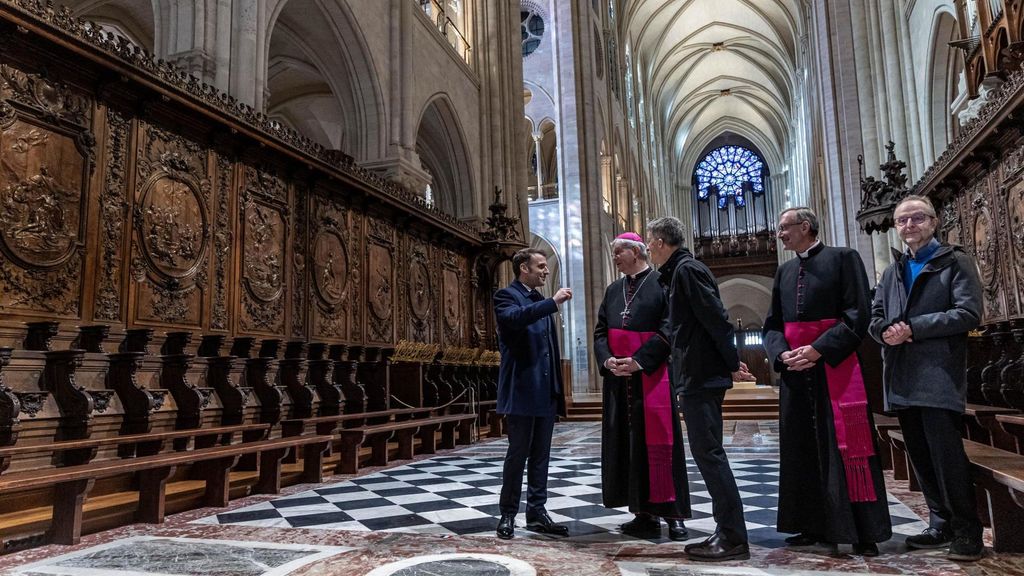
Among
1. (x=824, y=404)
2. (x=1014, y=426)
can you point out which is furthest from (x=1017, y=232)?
(x=824, y=404)

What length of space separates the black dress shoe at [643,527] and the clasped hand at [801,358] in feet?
3.46

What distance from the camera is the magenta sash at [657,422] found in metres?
3.26

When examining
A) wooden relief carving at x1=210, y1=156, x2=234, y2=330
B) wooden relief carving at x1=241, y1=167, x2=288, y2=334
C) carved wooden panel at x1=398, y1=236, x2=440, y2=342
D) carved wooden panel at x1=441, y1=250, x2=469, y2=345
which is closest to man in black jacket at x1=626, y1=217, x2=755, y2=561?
wooden relief carving at x1=210, y1=156, x2=234, y2=330

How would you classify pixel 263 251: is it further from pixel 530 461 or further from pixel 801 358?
pixel 801 358

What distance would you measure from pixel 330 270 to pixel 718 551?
248 inches

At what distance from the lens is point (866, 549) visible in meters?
2.80

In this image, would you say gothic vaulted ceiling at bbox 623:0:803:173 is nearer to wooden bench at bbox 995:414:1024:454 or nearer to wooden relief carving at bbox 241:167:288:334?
wooden relief carving at bbox 241:167:288:334

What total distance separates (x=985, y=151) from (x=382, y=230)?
7.03 meters

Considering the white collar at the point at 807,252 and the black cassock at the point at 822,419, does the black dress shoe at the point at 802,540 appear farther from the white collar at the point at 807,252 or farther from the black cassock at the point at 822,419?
the white collar at the point at 807,252

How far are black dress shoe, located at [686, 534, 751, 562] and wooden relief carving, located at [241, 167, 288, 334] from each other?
16.5 ft

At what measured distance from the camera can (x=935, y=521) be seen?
2914 mm

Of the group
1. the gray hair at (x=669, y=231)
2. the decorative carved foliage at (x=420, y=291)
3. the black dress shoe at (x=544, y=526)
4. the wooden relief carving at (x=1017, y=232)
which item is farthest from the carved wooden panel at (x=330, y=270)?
the wooden relief carving at (x=1017, y=232)

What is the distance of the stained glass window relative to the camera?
4459 cm

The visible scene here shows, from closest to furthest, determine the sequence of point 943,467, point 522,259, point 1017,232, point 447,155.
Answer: point 943,467 < point 522,259 < point 1017,232 < point 447,155
